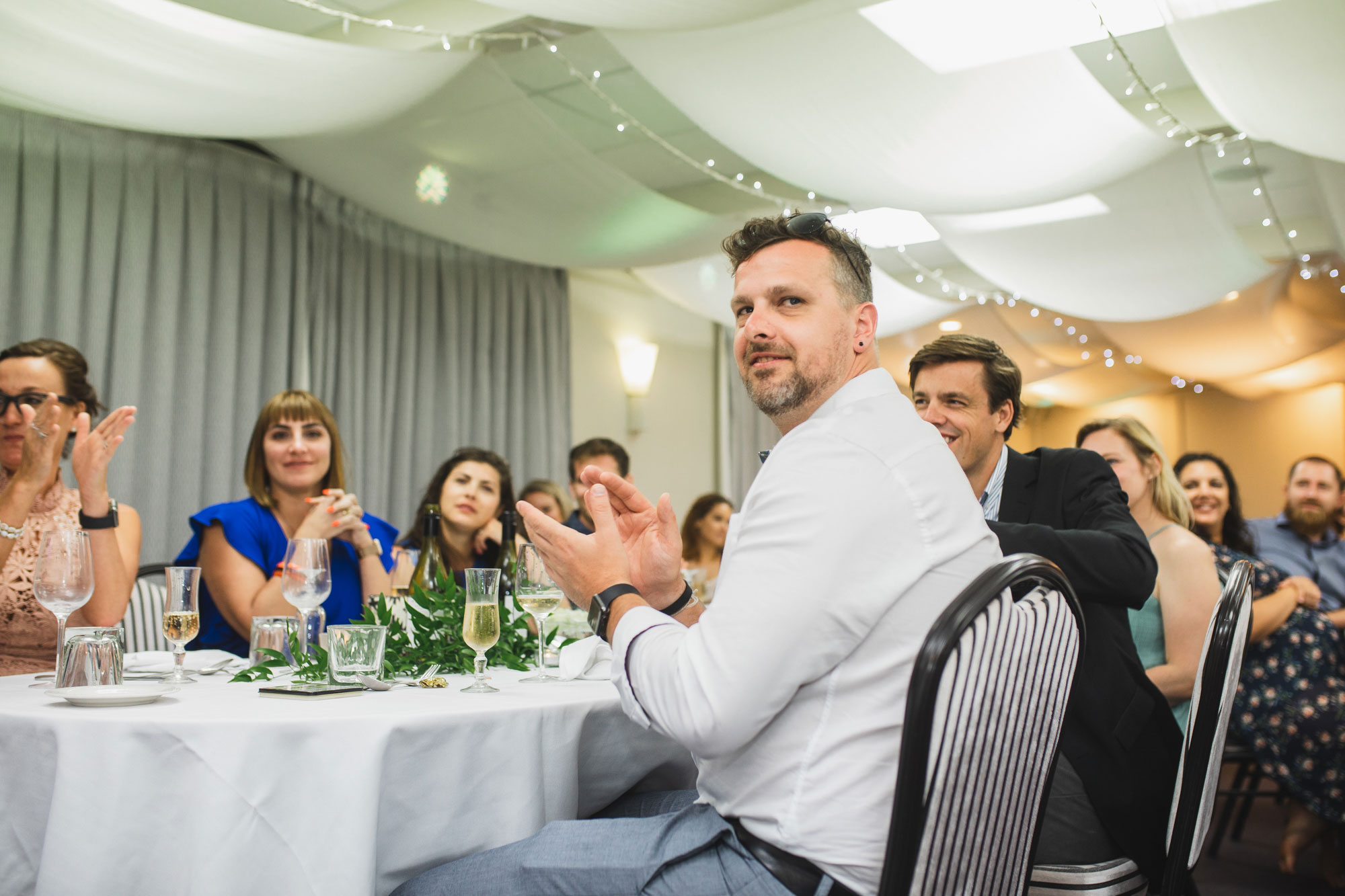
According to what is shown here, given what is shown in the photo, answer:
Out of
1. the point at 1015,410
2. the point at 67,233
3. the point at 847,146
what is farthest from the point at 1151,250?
the point at 67,233

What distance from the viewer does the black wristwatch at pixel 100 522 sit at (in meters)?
2.31

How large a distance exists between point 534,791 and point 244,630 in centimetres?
163

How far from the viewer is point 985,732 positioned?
107 cm

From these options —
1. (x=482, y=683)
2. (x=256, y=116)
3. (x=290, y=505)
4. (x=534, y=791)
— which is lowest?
(x=534, y=791)

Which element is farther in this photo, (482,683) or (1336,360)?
(1336,360)

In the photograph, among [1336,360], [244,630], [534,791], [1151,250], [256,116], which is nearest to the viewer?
[534,791]

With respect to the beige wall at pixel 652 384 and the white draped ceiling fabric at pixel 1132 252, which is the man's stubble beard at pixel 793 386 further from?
the beige wall at pixel 652 384

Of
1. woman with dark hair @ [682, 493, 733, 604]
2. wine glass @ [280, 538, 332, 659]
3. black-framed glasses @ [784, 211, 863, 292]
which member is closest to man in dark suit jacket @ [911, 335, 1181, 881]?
black-framed glasses @ [784, 211, 863, 292]

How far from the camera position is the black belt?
1.10m

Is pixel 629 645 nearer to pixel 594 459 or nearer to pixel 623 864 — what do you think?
pixel 623 864

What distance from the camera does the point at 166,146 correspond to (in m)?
4.16

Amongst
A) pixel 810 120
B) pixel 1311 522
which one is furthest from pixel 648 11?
pixel 1311 522

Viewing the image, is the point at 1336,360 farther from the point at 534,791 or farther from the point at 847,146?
the point at 534,791

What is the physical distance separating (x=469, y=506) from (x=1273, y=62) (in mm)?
2978
